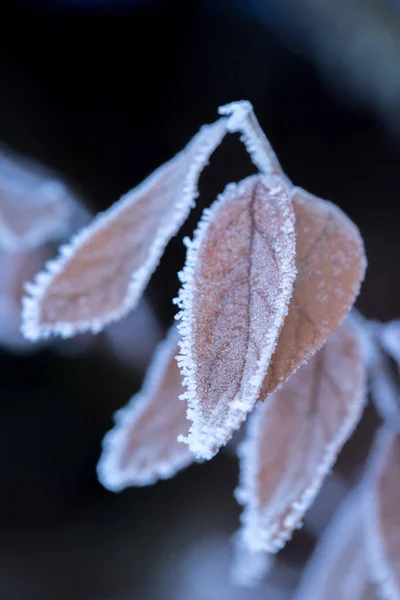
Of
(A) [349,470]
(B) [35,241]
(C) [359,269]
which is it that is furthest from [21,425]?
(C) [359,269]

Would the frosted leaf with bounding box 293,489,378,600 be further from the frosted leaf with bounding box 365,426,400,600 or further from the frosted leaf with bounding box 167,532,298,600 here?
the frosted leaf with bounding box 167,532,298,600

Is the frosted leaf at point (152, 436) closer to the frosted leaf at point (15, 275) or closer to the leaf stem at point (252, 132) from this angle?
the leaf stem at point (252, 132)

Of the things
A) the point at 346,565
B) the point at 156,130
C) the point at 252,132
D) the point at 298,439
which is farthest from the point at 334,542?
the point at 156,130

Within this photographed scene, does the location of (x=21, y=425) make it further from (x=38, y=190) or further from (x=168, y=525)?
(x=38, y=190)

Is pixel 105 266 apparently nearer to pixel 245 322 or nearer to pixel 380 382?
pixel 245 322

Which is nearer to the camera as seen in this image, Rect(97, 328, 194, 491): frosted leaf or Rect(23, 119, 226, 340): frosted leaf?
Rect(23, 119, 226, 340): frosted leaf

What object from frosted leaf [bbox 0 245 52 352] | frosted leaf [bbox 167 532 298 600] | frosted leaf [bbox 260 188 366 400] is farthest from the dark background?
frosted leaf [bbox 260 188 366 400]

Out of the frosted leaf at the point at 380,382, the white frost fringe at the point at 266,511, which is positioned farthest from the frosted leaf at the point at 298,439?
the frosted leaf at the point at 380,382
